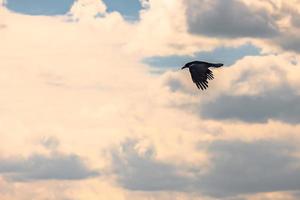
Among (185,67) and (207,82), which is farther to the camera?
(185,67)

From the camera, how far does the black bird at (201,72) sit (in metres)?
78.8

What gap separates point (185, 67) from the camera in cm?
8731

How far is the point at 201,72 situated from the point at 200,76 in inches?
31.8

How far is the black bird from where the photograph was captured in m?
78.8

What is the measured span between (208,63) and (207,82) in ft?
13.5

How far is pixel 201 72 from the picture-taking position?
80500mm

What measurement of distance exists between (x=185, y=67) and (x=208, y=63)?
19.4ft

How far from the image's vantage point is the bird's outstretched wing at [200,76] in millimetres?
78550

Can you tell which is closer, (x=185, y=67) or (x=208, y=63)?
(x=208, y=63)

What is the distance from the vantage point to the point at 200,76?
79875 millimetres

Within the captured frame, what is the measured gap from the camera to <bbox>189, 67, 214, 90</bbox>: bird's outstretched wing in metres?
78.6

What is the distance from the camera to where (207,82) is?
78.6 m

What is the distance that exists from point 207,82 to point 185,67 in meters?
9.23
